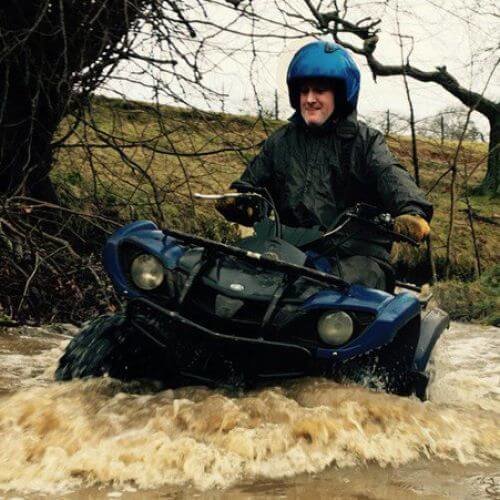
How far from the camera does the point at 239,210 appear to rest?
5.07 meters

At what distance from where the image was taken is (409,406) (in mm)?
4141

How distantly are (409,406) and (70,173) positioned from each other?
6.24 m

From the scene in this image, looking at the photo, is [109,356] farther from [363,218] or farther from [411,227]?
[411,227]

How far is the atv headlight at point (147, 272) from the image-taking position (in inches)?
163

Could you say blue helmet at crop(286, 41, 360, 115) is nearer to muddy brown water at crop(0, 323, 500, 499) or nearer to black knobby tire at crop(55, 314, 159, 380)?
muddy brown water at crop(0, 323, 500, 499)

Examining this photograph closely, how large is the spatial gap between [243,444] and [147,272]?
3.29ft

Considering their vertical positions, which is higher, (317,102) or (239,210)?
(317,102)

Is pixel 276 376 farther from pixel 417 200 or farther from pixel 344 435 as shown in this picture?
pixel 417 200

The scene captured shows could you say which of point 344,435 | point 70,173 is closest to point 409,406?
point 344,435

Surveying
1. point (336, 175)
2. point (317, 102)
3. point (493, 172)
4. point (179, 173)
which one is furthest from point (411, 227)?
point (493, 172)

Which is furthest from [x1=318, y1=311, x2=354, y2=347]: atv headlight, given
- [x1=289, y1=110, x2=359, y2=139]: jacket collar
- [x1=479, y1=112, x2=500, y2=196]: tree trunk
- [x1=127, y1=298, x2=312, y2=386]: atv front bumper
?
[x1=479, y1=112, x2=500, y2=196]: tree trunk

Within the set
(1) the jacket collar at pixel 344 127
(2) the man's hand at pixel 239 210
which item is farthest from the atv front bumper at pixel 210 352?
(1) the jacket collar at pixel 344 127

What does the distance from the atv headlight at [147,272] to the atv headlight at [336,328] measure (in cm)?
80

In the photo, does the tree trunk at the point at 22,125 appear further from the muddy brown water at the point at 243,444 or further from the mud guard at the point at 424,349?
the mud guard at the point at 424,349
